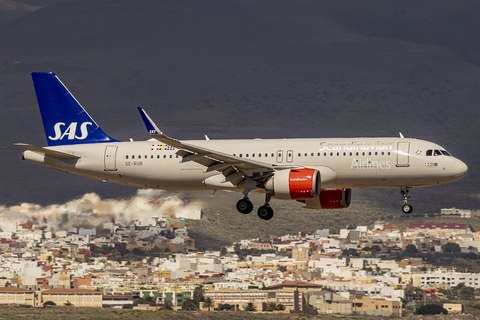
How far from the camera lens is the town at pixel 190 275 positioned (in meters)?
135

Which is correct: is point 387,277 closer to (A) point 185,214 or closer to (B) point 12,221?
(A) point 185,214

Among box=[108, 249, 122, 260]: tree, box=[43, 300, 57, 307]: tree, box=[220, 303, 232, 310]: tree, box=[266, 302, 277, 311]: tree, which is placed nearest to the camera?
box=[43, 300, 57, 307]: tree

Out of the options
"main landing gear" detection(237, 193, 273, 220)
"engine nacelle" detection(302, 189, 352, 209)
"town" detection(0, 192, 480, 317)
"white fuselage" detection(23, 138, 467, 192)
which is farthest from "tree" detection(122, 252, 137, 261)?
"main landing gear" detection(237, 193, 273, 220)

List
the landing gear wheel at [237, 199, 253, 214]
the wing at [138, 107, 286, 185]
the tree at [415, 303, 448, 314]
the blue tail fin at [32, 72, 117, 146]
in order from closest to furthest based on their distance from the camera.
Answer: the wing at [138, 107, 286, 185], the landing gear wheel at [237, 199, 253, 214], the blue tail fin at [32, 72, 117, 146], the tree at [415, 303, 448, 314]

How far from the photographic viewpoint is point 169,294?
137 metres

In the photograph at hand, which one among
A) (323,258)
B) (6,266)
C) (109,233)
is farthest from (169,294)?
(323,258)

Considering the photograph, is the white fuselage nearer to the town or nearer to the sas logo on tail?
the sas logo on tail

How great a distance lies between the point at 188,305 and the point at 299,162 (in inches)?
3399

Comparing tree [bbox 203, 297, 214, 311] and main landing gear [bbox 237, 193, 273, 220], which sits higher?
main landing gear [bbox 237, 193, 273, 220]

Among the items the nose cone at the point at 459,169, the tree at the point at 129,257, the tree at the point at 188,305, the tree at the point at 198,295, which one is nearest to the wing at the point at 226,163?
the nose cone at the point at 459,169

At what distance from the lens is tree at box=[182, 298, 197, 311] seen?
431 feet

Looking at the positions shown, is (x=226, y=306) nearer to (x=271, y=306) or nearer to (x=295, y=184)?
(x=271, y=306)

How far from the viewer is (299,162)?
50.4 m

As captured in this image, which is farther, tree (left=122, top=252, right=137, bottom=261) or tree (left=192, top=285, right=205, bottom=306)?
tree (left=122, top=252, right=137, bottom=261)
